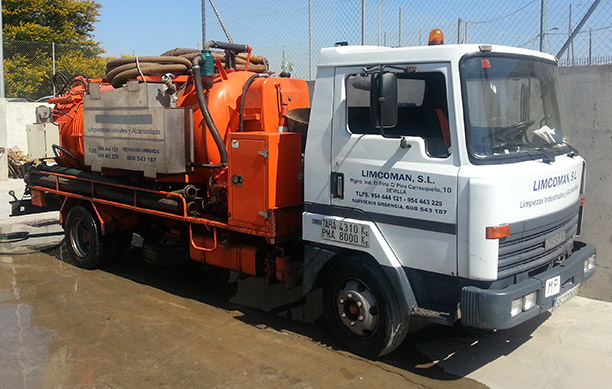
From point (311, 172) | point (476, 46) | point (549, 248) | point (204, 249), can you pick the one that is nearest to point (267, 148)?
point (311, 172)

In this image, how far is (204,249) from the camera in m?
6.23

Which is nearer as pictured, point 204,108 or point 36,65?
point 204,108

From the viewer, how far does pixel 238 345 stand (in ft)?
17.1

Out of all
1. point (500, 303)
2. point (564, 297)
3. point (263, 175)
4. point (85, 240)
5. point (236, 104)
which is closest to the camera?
point (500, 303)

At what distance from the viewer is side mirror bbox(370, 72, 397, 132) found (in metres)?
4.28

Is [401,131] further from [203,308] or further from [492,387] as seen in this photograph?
[203,308]

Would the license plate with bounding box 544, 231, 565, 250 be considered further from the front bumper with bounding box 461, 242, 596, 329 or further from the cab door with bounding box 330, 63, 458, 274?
the cab door with bounding box 330, 63, 458, 274

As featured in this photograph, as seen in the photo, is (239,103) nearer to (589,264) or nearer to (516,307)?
(516,307)

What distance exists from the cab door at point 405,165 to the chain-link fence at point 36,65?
60.8ft

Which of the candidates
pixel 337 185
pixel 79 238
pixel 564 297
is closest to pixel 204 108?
pixel 337 185

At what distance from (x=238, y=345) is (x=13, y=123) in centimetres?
1405

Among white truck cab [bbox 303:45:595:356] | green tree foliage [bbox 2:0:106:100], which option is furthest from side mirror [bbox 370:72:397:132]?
green tree foliage [bbox 2:0:106:100]

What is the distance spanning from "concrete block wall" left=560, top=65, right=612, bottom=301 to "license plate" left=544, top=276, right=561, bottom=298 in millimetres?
1999

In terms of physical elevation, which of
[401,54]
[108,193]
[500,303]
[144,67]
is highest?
[144,67]
